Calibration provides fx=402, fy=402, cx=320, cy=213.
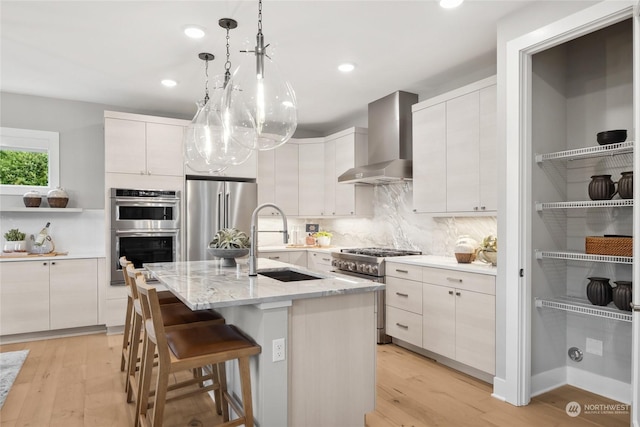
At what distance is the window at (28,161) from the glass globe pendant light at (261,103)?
3.51 meters

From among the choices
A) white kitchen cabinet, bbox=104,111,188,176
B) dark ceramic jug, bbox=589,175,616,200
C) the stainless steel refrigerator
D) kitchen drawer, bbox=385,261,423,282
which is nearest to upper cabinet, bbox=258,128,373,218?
the stainless steel refrigerator

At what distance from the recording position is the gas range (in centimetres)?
398

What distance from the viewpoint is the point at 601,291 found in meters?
2.61

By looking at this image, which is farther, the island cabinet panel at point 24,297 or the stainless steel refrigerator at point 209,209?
the stainless steel refrigerator at point 209,209

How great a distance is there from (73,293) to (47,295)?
0.76ft

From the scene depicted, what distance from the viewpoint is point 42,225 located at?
4.61m

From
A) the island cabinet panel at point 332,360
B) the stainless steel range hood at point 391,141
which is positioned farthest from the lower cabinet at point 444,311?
the island cabinet panel at point 332,360

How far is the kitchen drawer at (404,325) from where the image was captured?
3607 millimetres

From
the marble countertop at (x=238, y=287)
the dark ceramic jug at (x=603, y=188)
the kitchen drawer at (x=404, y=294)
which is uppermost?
the dark ceramic jug at (x=603, y=188)

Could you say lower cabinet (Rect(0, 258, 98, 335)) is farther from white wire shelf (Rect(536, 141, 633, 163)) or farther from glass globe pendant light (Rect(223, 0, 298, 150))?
white wire shelf (Rect(536, 141, 633, 163))

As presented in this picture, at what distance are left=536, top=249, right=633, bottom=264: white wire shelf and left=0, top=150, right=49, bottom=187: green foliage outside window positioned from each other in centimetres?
510

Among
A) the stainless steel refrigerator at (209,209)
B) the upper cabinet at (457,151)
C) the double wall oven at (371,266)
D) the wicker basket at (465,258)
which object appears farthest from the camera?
the stainless steel refrigerator at (209,209)

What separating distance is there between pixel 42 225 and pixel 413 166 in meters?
4.20

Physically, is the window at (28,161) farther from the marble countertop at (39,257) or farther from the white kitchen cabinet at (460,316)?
the white kitchen cabinet at (460,316)
